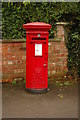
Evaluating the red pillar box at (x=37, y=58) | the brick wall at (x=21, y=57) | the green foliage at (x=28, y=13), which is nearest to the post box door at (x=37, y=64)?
the red pillar box at (x=37, y=58)

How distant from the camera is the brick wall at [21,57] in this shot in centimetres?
698

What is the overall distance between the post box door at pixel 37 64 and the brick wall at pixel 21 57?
4.22 feet

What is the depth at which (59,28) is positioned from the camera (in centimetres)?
738

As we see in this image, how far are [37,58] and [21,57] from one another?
142 cm

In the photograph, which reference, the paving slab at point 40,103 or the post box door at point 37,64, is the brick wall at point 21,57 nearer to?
the paving slab at point 40,103

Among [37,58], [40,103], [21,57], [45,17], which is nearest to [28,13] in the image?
[45,17]

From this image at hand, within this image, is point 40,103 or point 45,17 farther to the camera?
point 45,17

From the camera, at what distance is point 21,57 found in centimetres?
708

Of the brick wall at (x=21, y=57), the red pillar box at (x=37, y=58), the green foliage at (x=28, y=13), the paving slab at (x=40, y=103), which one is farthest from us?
the green foliage at (x=28, y=13)

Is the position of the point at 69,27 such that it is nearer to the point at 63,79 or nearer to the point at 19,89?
the point at 63,79

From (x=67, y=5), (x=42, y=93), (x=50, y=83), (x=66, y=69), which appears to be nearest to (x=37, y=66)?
(x=42, y=93)

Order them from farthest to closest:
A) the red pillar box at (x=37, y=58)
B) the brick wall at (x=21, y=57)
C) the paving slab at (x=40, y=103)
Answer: the brick wall at (x=21, y=57) < the red pillar box at (x=37, y=58) < the paving slab at (x=40, y=103)

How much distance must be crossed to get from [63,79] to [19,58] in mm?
1515

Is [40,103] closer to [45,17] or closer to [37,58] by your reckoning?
[37,58]
